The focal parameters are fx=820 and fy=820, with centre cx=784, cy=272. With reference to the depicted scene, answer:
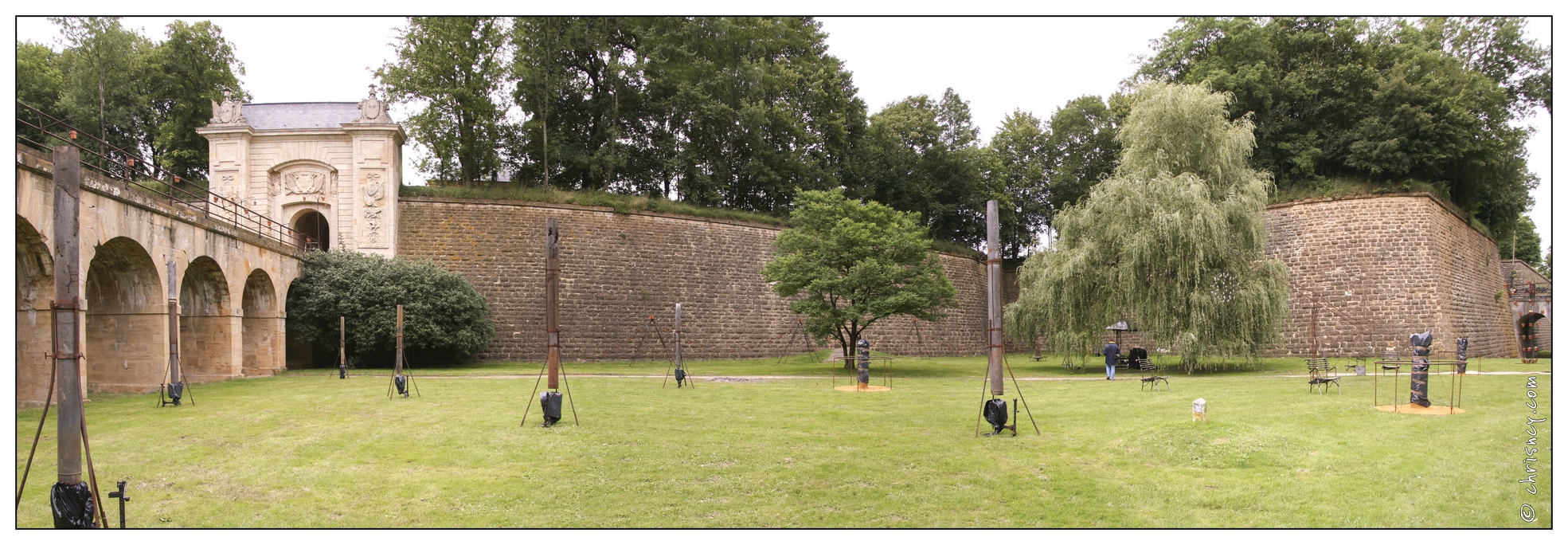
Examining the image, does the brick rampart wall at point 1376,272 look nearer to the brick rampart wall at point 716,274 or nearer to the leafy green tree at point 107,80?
the brick rampart wall at point 716,274

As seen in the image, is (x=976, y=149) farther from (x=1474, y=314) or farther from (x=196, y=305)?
(x=196, y=305)

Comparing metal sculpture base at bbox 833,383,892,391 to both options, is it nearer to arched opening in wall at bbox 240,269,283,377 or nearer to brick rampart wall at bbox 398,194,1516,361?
brick rampart wall at bbox 398,194,1516,361

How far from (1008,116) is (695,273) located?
2201cm

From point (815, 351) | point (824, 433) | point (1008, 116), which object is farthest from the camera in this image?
point (1008, 116)

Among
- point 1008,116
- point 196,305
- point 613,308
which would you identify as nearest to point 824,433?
point 196,305

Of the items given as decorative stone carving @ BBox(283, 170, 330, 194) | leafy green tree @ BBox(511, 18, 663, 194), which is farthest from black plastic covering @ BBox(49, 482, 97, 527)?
leafy green tree @ BBox(511, 18, 663, 194)

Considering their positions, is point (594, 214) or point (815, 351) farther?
point (815, 351)

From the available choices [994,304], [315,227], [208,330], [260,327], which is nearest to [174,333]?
[208,330]

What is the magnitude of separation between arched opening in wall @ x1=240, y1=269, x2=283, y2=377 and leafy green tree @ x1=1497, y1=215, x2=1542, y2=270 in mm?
46140

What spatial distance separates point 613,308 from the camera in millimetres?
27391

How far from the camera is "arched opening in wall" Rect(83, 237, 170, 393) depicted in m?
14.8

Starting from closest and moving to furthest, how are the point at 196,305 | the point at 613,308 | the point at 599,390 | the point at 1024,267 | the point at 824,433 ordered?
the point at 824,433
the point at 599,390
the point at 196,305
the point at 1024,267
the point at 613,308

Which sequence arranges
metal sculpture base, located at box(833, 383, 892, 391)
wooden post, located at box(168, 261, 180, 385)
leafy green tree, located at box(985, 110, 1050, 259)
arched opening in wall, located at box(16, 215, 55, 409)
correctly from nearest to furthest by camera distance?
1. arched opening in wall, located at box(16, 215, 55, 409)
2. wooden post, located at box(168, 261, 180, 385)
3. metal sculpture base, located at box(833, 383, 892, 391)
4. leafy green tree, located at box(985, 110, 1050, 259)

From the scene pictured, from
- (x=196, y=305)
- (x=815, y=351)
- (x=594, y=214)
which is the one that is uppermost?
(x=594, y=214)
